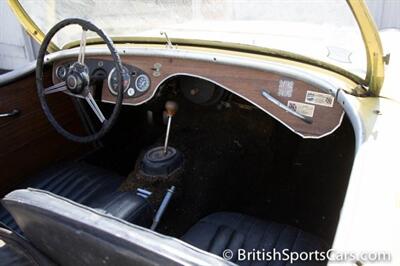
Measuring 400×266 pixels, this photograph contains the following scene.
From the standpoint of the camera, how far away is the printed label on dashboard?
4.74 ft

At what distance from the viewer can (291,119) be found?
1462 mm

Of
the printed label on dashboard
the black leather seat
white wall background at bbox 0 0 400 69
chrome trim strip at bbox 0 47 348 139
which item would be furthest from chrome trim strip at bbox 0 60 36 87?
white wall background at bbox 0 0 400 69

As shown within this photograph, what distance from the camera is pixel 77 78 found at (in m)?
1.74

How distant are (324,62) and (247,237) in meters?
0.79

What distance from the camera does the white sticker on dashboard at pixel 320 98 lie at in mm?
1366

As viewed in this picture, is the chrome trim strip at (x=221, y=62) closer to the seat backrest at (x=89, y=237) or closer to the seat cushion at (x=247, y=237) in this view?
the seat cushion at (x=247, y=237)

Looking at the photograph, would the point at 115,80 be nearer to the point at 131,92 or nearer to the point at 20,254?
the point at 131,92

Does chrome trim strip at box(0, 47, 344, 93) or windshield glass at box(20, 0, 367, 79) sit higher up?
windshield glass at box(20, 0, 367, 79)

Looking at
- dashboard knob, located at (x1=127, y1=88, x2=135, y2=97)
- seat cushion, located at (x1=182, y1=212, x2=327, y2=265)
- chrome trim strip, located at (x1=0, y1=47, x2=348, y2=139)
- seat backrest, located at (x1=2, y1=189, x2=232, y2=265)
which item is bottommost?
seat cushion, located at (x1=182, y1=212, x2=327, y2=265)

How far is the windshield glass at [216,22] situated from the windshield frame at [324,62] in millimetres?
38

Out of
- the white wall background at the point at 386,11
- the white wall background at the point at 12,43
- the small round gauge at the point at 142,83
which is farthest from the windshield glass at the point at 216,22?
the white wall background at the point at 12,43

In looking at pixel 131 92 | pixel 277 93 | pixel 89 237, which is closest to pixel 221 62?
pixel 277 93

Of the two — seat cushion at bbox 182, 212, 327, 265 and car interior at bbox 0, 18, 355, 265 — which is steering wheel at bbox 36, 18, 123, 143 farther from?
seat cushion at bbox 182, 212, 327, 265

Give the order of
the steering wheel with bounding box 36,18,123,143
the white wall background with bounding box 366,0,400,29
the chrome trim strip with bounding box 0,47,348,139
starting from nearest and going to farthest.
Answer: the chrome trim strip with bounding box 0,47,348,139 < the steering wheel with bounding box 36,18,123,143 < the white wall background with bounding box 366,0,400,29
